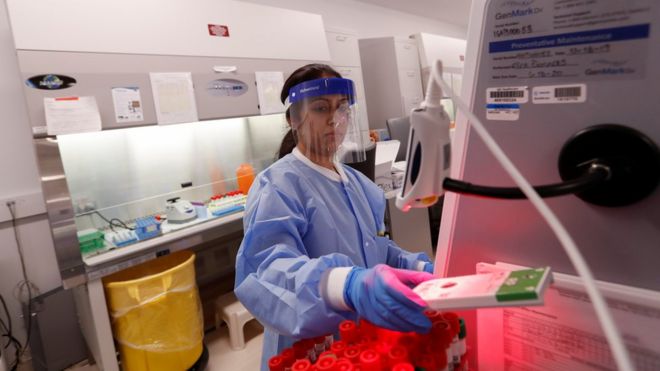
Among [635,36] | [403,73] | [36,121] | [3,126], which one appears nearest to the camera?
[635,36]

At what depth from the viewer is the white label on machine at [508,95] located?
1.60 feet

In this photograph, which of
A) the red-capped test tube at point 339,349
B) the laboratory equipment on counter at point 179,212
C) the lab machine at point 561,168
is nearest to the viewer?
the lab machine at point 561,168

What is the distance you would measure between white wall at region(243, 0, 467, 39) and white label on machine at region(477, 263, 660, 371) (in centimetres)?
365

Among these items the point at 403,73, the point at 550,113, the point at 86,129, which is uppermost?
the point at 403,73

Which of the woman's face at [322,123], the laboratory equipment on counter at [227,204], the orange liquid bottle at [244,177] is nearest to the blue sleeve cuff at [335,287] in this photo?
the woman's face at [322,123]

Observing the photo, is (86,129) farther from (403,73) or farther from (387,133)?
(403,73)

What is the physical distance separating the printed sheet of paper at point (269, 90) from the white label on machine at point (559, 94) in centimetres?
234

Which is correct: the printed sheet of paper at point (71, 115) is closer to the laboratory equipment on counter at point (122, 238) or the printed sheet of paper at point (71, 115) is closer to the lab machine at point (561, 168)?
the laboratory equipment on counter at point (122, 238)

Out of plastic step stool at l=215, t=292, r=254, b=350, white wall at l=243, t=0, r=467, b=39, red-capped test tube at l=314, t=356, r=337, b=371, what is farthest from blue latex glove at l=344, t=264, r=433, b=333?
white wall at l=243, t=0, r=467, b=39

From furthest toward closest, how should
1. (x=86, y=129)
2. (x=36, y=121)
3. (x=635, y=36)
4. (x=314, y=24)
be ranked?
(x=314, y=24)
(x=86, y=129)
(x=36, y=121)
(x=635, y=36)

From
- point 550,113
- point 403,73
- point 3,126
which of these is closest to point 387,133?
point 403,73

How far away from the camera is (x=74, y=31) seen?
73.5 inches

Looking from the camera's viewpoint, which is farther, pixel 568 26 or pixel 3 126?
pixel 3 126

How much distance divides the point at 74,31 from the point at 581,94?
2.22 metres
